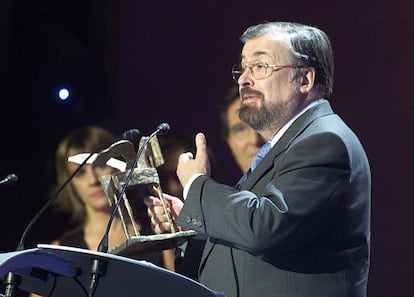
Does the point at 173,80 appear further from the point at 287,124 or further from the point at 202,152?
the point at 202,152

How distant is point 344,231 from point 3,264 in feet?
2.80

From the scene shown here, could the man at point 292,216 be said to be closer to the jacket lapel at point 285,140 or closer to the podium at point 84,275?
the jacket lapel at point 285,140

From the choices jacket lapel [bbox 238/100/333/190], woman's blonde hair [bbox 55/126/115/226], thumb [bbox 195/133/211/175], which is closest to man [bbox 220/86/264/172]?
woman's blonde hair [bbox 55/126/115/226]

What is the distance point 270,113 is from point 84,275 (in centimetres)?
77

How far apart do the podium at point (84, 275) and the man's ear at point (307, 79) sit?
81 centimetres

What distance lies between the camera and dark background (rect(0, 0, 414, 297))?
2.86 meters

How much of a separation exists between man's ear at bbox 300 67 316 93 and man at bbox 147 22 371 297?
13 centimetres

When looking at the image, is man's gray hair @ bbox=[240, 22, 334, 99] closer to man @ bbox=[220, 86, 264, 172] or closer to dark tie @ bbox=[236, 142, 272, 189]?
dark tie @ bbox=[236, 142, 272, 189]

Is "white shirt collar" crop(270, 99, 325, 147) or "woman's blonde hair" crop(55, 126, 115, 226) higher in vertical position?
"white shirt collar" crop(270, 99, 325, 147)

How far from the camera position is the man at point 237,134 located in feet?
10.1

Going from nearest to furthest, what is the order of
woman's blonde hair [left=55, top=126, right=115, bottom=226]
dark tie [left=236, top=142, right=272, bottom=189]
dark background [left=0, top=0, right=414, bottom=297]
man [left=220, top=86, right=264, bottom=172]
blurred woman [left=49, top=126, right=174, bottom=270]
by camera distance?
1. dark tie [left=236, top=142, right=272, bottom=189]
2. dark background [left=0, top=0, right=414, bottom=297]
3. man [left=220, top=86, right=264, bottom=172]
4. blurred woman [left=49, top=126, right=174, bottom=270]
5. woman's blonde hair [left=55, top=126, right=115, bottom=226]

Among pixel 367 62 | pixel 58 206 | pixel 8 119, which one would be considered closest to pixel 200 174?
pixel 367 62

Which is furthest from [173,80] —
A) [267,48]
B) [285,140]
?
[285,140]

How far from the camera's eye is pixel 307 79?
2.26 meters
